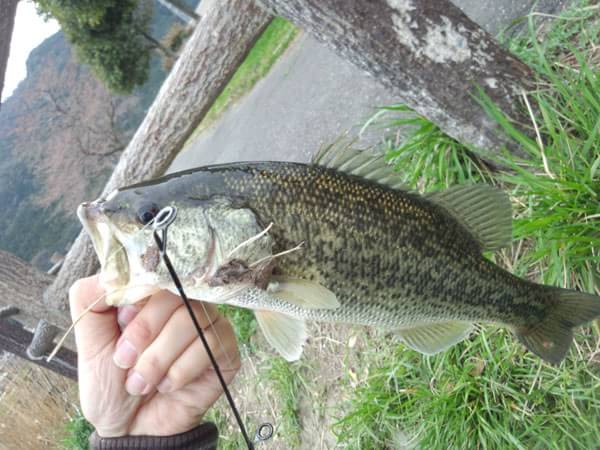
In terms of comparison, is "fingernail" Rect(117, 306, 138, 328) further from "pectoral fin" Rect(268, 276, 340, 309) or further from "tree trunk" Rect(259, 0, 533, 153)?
"tree trunk" Rect(259, 0, 533, 153)

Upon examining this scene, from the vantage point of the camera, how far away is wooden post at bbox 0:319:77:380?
482 cm

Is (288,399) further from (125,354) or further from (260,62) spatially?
(260,62)

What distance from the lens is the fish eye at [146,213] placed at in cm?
142

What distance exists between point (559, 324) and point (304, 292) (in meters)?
1.10

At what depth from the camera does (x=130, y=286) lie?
1.40 m

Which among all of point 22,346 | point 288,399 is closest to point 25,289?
point 22,346

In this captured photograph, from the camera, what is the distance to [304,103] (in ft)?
21.2

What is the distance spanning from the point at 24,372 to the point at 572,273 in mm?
6661

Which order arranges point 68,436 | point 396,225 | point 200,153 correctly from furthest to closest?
point 200,153, point 68,436, point 396,225

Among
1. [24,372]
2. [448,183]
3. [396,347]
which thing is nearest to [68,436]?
[24,372]

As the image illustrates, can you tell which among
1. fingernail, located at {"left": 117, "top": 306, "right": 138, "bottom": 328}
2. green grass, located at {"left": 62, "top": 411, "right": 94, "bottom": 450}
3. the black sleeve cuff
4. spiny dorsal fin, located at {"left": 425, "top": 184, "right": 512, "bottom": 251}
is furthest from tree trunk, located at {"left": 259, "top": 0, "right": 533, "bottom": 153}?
green grass, located at {"left": 62, "top": 411, "right": 94, "bottom": 450}

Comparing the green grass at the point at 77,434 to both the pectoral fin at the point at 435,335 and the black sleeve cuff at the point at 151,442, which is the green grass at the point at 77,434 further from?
the pectoral fin at the point at 435,335

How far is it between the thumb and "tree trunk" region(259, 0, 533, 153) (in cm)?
156

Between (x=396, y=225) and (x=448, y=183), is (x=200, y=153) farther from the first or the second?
(x=396, y=225)
